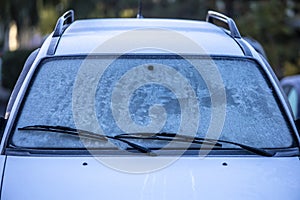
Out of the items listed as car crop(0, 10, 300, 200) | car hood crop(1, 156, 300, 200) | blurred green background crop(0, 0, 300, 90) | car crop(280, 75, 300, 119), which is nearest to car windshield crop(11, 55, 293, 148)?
car crop(0, 10, 300, 200)

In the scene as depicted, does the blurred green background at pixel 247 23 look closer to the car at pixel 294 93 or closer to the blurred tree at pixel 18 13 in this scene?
the blurred tree at pixel 18 13

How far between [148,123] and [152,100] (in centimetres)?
19

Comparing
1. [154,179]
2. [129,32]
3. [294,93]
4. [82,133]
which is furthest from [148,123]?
[294,93]

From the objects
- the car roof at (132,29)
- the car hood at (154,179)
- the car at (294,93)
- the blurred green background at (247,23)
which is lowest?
the blurred green background at (247,23)

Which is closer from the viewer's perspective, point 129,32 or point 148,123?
point 148,123

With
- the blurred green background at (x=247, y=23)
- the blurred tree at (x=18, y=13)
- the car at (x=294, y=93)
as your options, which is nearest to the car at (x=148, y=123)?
the car at (x=294, y=93)

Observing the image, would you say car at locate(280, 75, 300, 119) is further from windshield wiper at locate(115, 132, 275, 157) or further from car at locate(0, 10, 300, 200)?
windshield wiper at locate(115, 132, 275, 157)

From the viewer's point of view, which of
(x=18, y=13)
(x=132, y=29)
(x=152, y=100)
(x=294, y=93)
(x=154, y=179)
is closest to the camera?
(x=154, y=179)

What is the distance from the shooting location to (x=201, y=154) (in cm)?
344

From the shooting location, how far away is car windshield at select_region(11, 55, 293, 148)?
358 cm

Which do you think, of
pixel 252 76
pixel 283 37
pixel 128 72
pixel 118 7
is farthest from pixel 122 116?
pixel 118 7

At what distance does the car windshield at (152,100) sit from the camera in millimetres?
3582

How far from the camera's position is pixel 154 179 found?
320 centimetres

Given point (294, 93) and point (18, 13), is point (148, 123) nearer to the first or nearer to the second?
point (294, 93)
